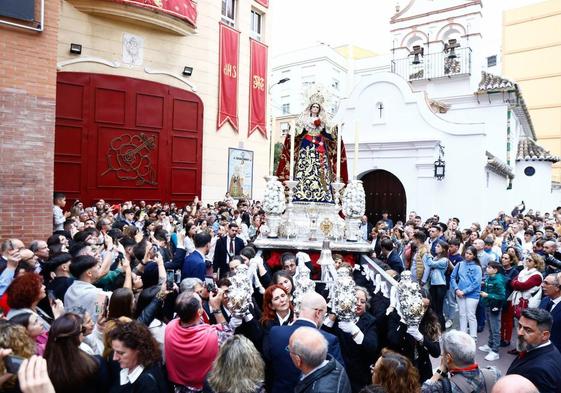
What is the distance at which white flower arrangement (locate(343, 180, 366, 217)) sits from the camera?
800cm

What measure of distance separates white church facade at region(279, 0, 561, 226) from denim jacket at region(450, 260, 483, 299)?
606 centimetres

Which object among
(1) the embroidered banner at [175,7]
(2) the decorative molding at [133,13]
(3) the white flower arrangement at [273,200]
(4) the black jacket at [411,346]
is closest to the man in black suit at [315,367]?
(4) the black jacket at [411,346]

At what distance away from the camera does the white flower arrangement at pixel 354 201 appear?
800 cm

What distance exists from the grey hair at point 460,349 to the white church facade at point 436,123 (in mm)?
9546

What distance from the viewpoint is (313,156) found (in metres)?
9.11

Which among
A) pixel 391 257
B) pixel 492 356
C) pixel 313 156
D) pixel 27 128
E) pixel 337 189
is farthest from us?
pixel 313 156

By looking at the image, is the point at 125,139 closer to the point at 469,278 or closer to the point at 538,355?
the point at 469,278

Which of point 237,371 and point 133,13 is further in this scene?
point 133,13

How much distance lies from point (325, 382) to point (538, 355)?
1.75 meters

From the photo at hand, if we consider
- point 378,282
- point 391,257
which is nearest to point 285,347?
point 378,282

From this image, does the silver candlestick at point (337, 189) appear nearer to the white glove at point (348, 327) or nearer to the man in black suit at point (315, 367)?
the white glove at point (348, 327)

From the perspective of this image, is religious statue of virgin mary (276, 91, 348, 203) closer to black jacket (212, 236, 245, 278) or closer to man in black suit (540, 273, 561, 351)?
black jacket (212, 236, 245, 278)

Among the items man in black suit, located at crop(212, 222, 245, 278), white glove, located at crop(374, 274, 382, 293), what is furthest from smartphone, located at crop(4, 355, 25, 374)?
man in black suit, located at crop(212, 222, 245, 278)

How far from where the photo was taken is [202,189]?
1722cm
